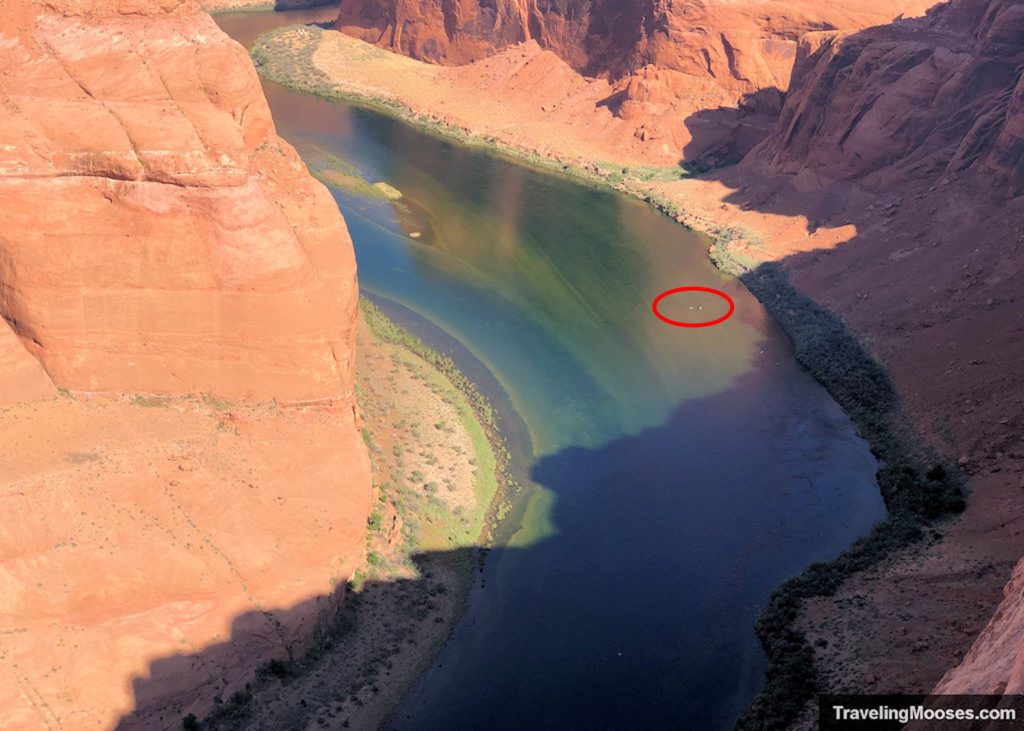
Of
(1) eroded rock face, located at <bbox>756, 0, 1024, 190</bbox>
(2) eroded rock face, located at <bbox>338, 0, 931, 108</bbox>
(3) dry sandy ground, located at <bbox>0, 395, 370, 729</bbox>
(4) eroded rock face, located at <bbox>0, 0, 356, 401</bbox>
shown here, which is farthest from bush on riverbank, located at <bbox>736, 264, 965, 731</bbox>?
(2) eroded rock face, located at <bbox>338, 0, 931, 108</bbox>

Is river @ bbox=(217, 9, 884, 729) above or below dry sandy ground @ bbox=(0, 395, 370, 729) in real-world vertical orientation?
below

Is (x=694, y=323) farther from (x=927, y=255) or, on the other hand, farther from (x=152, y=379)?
(x=152, y=379)

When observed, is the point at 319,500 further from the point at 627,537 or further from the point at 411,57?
the point at 411,57

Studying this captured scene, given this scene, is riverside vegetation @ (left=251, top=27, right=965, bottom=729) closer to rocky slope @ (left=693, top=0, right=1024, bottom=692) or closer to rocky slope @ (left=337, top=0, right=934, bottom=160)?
rocky slope @ (left=693, top=0, right=1024, bottom=692)

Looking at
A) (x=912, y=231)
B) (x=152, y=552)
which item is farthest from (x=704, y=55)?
(x=152, y=552)

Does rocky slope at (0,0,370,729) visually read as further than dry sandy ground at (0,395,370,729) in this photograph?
Yes

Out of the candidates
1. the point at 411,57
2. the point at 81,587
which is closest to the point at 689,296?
the point at 81,587

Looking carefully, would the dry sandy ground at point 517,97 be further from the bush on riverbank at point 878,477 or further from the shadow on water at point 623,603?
the shadow on water at point 623,603
